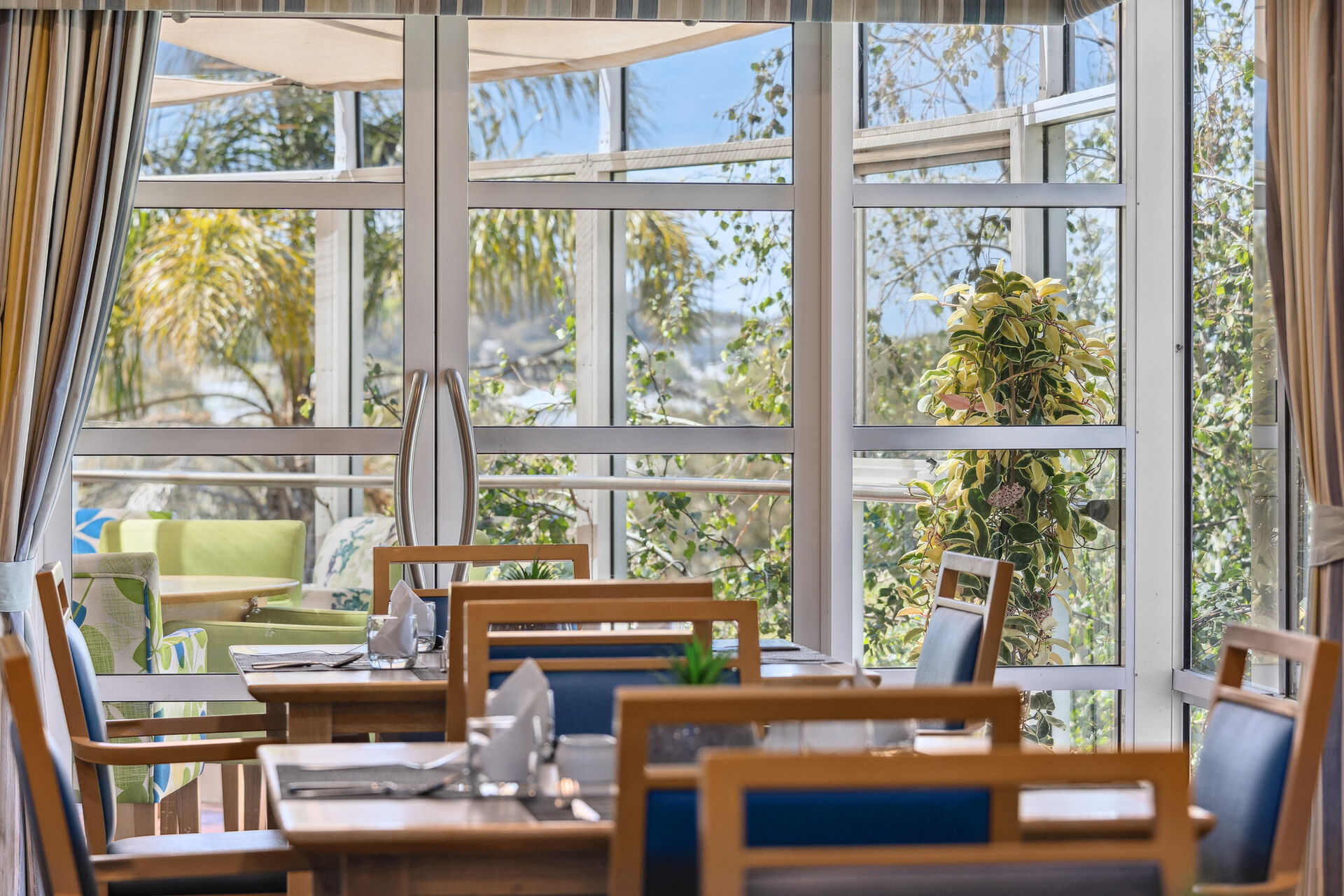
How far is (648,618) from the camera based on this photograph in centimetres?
217

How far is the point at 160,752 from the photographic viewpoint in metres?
2.49

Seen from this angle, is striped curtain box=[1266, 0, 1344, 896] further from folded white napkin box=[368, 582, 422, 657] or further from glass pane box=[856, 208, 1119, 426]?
folded white napkin box=[368, 582, 422, 657]

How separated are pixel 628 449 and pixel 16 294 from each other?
1715 mm

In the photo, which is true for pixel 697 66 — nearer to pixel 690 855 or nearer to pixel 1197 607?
pixel 1197 607

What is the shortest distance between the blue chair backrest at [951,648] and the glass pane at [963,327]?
1.01 meters

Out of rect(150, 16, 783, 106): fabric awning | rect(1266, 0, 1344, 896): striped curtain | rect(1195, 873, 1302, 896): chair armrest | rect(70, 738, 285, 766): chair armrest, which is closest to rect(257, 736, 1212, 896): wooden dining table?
rect(1195, 873, 1302, 896): chair armrest

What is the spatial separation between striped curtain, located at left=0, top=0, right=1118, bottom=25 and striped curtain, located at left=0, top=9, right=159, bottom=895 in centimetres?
29

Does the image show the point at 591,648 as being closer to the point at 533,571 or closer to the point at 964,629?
the point at 533,571

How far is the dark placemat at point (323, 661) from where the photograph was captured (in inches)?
106

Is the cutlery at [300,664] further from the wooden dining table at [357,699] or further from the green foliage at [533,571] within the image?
the green foliage at [533,571]

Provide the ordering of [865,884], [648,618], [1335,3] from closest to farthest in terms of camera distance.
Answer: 1. [865,884]
2. [648,618]
3. [1335,3]

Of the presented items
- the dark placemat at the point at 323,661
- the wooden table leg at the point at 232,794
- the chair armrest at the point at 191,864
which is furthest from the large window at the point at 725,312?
the chair armrest at the point at 191,864

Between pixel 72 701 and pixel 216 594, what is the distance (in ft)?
4.28

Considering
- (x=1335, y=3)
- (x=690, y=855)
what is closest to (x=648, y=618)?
(x=690, y=855)
